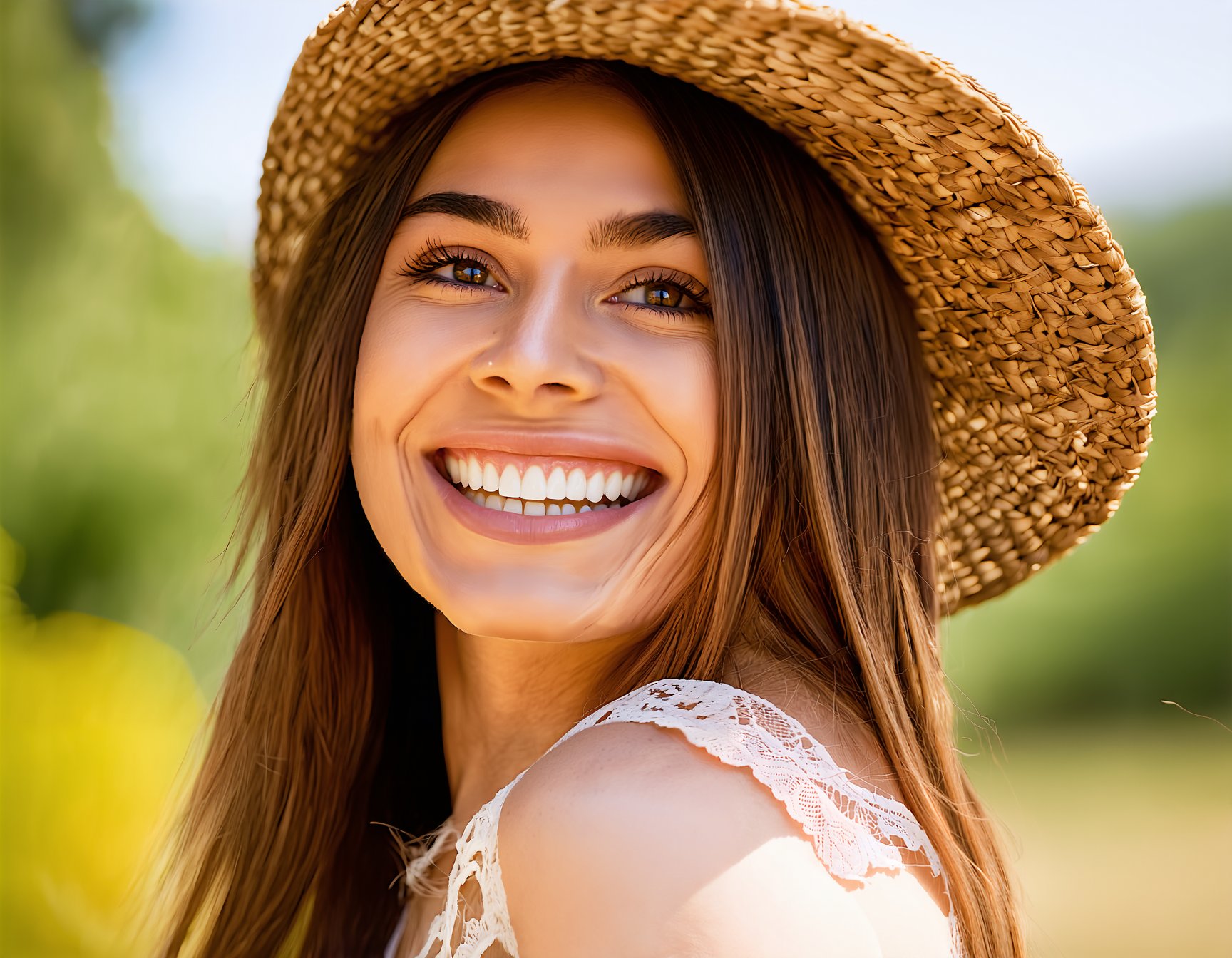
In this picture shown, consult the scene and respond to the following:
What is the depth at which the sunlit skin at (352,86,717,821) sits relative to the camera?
145 cm

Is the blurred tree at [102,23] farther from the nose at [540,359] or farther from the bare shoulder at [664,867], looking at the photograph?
the bare shoulder at [664,867]

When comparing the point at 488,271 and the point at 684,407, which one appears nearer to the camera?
the point at 684,407

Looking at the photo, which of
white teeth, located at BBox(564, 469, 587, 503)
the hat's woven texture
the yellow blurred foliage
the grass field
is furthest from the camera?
the grass field

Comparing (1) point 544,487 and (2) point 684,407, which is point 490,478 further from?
(2) point 684,407

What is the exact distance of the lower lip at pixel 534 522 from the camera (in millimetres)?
1474

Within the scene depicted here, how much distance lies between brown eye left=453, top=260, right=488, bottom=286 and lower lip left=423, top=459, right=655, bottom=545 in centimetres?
31

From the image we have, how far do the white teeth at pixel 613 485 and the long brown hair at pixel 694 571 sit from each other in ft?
0.37

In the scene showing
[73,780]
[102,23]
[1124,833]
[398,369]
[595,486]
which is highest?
[102,23]

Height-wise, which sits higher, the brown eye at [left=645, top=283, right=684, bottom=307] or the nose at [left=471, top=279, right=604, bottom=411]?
the brown eye at [left=645, top=283, right=684, bottom=307]

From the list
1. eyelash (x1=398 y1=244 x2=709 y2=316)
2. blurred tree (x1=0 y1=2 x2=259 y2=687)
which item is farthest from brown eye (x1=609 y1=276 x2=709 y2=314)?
blurred tree (x1=0 y1=2 x2=259 y2=687)

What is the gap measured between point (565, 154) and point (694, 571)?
593mm

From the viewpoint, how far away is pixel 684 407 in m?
1.44

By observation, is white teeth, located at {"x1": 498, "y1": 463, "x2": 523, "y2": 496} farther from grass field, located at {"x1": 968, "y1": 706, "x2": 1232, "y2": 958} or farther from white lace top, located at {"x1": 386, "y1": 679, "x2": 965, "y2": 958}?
grass field, located at {"x1": 968, "y1": 706, "x2": 1232, "y2": 958}

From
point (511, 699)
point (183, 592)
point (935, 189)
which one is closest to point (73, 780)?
point (183, 592)
